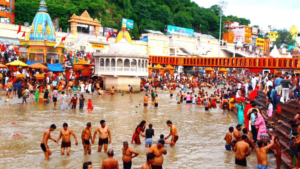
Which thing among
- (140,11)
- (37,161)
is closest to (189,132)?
(37,161)

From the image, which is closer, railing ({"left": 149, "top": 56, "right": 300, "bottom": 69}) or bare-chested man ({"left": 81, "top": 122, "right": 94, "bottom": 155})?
bare-chested man ({"left": 81, "top": 122, "right": 94, "bottom": 155})

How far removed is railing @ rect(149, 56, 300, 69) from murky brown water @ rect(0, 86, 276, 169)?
2016 cm

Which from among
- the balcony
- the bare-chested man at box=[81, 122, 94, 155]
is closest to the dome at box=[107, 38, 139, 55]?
the bare-chested man at box=[81, 122, 94, 155]

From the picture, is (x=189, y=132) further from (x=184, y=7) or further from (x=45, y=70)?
(x=184, y=7)

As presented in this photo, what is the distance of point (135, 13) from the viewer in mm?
63062

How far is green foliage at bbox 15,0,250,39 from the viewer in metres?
47.4

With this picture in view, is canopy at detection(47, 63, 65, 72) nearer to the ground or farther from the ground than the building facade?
nearer to the ground

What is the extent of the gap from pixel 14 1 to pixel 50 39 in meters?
20.0

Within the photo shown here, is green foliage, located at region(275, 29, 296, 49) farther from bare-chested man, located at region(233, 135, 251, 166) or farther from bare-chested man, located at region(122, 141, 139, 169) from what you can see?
bare-chested man, located at region(122, 141, 139, 169)

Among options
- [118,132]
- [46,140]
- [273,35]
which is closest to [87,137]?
[46,140]

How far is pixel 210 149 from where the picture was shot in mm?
10789

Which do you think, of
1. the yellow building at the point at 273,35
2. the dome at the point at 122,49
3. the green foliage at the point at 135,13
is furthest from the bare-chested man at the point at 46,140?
the yellow building at the point at 273,35

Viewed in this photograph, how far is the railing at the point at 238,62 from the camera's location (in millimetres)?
37181

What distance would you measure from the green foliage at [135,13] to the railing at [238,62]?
13.8 meters
